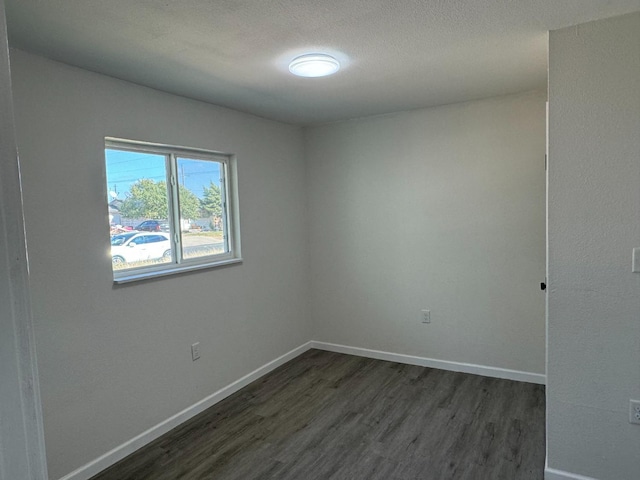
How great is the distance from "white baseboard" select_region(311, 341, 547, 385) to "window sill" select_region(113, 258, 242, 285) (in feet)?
5.26

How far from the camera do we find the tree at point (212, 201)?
332 cm

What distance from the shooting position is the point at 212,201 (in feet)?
11.1

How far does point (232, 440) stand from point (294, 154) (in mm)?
2682

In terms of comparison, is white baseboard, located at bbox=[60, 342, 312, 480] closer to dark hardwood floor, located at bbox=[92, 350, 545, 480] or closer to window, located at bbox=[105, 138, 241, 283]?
dark hardwood floor, located at bbox=[92, 350, 545, 480]

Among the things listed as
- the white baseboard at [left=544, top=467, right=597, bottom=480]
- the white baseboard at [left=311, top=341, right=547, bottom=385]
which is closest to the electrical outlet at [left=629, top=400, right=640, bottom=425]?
the white baseboard at [left=544, top=467, right=597, bottom=480]

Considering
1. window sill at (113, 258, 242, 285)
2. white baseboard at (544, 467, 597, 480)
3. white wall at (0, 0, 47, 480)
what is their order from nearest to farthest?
white wall at (0, 0, 47, 480), white baseboard at (544, 467, 597, 480), window sill at (113, 258, 242, 285)

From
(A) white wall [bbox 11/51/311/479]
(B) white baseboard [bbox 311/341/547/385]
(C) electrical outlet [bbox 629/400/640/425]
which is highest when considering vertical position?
(A) white wall [bbox 11/51/311/479]

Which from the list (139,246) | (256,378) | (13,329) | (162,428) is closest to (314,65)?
(139,246)

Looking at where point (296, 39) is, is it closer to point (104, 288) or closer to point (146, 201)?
point (146, 201)

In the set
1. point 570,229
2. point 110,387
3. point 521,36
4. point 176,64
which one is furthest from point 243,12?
point 110,387

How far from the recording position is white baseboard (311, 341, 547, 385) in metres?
3.42

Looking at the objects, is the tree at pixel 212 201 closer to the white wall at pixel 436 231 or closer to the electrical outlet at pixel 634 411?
the white wall at pixel 436 231

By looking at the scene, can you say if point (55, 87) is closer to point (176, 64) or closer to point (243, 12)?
point (176, 64)

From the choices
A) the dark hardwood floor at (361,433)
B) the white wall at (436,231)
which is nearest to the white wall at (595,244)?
the dark hardwood floor at (361,433)
